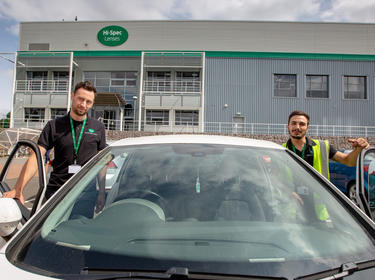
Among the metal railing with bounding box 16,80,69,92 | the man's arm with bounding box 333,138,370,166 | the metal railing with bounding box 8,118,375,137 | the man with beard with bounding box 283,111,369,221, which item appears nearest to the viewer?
the man's arm with bounding box 333,138,370,166

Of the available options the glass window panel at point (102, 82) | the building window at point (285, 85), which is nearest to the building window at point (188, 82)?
the glass window panel at point (102, 82)

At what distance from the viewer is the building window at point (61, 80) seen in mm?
23406

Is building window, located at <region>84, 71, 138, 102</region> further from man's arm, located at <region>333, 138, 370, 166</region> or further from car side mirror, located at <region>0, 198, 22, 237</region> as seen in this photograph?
car side mirror, located at <region>0, 198, 22, 237</region>

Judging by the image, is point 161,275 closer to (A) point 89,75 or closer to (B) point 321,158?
(B) point 321,158

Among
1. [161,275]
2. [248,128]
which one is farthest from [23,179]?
[248,128]

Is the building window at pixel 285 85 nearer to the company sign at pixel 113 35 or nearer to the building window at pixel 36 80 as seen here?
the company sign at pixel 113 35

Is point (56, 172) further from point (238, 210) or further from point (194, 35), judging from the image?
point (194, 35)

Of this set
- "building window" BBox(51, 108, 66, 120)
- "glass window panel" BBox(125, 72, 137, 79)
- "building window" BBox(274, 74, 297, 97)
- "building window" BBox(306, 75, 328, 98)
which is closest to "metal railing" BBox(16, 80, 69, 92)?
"building window" BBox(51, 108, 66, 120)

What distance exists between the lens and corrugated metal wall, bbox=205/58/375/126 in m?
21.9

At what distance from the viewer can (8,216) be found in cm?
135

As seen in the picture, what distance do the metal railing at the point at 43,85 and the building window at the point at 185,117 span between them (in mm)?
9836

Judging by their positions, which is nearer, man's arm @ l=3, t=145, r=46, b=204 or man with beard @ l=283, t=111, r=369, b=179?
man's arm @ l=3, t=145, r=46, b=204

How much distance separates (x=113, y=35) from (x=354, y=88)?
68.3 feet

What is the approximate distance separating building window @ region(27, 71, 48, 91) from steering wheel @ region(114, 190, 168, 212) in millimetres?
24941
